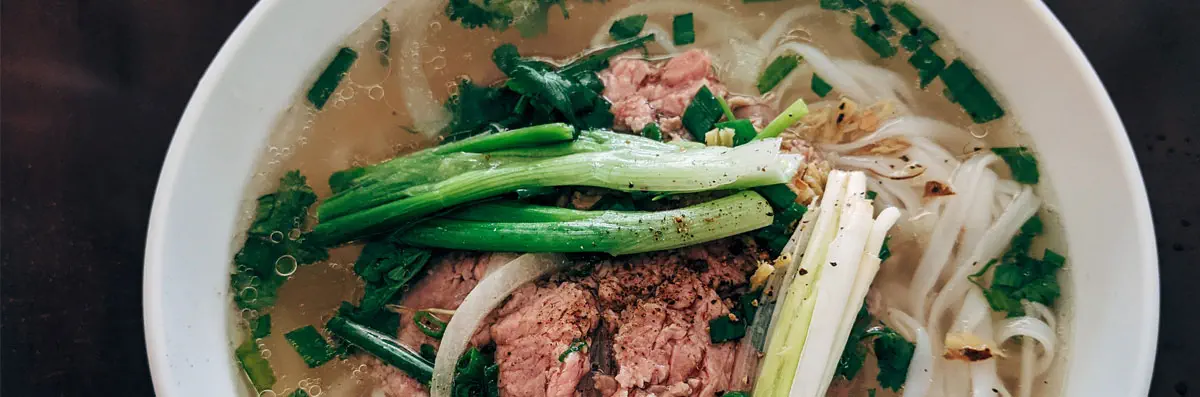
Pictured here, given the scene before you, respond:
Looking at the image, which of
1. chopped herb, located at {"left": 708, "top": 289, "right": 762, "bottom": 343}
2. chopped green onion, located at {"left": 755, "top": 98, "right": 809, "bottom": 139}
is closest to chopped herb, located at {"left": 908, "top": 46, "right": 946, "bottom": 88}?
chopped green onion, located at {"left": 755, "top": 98, "right": 809, "bottom": 139}

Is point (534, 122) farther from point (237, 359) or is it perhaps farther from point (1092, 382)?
point (1092, 382)

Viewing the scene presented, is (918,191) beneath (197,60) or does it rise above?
beneath

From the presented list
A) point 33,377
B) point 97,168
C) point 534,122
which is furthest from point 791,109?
point 33,377

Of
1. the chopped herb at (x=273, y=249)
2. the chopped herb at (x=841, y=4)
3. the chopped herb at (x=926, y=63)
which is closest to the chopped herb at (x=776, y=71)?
the chopped herb at (x=841, y=4)

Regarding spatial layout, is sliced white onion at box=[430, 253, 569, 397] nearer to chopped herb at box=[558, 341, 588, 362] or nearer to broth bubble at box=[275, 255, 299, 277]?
chopped herb at box=[558, 341, 588, 362]

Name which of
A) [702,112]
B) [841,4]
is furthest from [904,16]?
[702,112]

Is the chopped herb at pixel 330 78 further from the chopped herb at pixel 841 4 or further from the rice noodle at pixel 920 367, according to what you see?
the rice noodle at pixel 920 367
